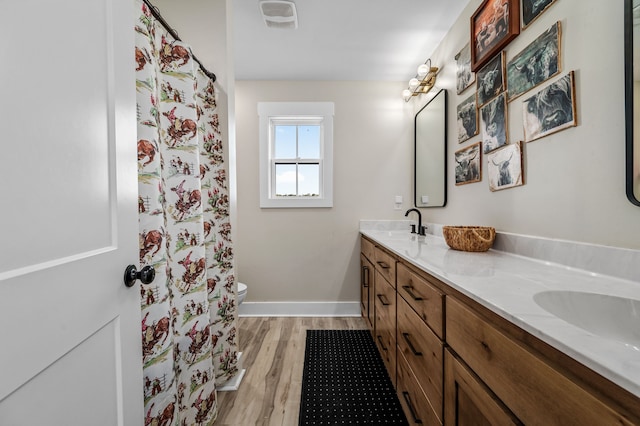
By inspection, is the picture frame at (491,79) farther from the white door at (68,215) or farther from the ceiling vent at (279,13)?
the white door at (68,215)

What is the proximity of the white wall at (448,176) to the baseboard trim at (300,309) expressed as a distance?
0.07 metres

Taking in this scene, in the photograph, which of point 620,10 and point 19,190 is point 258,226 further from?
point 620,10

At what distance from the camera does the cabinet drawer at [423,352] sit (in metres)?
0.97

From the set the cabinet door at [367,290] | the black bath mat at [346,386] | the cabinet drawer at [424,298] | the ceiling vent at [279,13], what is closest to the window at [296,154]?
the cabinet door at [367,290]

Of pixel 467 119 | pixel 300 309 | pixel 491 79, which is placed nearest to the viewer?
pixel 491 79

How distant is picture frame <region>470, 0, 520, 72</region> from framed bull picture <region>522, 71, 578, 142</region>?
1.31ft

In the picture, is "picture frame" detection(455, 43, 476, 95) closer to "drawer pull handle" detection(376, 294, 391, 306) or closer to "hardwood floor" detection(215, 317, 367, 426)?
"drawer pull handle" detection(376, 294, 391, 306)

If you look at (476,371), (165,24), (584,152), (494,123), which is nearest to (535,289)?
(476,371)

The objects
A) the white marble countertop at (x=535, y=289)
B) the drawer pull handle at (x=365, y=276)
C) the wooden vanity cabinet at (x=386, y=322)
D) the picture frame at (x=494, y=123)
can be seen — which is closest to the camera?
the white marble countertop at (x=535, y=289)

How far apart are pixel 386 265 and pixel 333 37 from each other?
1.84 metres

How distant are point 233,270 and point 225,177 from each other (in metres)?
0.62

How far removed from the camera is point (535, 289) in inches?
30.7

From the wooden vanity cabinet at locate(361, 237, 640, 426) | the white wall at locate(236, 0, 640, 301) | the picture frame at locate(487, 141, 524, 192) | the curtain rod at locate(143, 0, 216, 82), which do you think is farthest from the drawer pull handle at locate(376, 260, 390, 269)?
the curtain rod at locate(143, 0, 216, 82)

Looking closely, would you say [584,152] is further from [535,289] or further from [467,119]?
[467,119]
